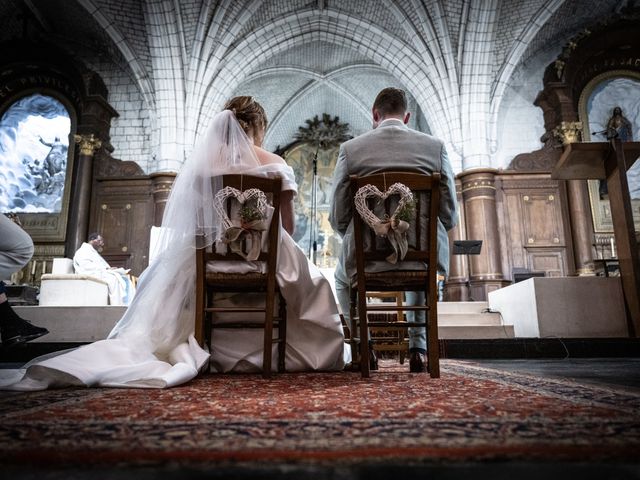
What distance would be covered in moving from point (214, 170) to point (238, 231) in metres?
0.44

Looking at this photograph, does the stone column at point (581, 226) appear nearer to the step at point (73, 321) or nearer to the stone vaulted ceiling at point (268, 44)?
the stone vaulted ceiling at point (268, 44)

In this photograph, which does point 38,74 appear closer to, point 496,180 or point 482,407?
point 496,180

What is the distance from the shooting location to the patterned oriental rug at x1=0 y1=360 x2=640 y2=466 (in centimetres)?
89

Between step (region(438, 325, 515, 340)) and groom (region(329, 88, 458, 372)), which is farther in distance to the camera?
step (region(438, 325, 515, 340))

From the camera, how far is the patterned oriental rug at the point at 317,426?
89 centimetres

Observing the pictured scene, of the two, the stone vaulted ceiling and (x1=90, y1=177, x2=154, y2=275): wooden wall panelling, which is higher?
the stone vaulted ceiling

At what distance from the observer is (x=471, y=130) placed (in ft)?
35.0

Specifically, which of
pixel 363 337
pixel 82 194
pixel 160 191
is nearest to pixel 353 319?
pixel 363 337

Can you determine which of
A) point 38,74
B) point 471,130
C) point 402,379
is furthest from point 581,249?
point 38,74

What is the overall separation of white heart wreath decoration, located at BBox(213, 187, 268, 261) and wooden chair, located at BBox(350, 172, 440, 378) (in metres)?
0.54

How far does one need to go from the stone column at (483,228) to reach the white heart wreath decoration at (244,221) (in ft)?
26.7

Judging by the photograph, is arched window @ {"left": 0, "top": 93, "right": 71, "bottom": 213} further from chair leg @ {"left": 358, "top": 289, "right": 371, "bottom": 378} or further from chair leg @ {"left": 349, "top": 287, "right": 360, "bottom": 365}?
chair leg @ {"left": 358, "top": 289, "right": 371, "bottom": 378}

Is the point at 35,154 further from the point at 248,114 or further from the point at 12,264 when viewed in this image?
the point at 248,114

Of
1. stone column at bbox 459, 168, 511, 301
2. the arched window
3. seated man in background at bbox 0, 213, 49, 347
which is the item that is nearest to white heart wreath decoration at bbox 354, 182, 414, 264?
seated man in background at bbox 0, 213, 49, 347
